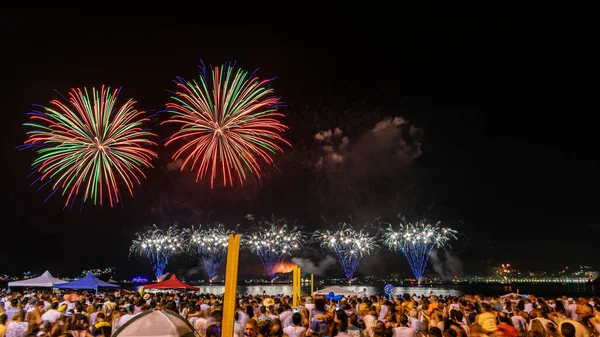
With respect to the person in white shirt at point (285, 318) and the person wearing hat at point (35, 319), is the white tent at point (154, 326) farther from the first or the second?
the person in white shirt at point (285, 318)

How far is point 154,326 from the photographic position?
503 centimetres

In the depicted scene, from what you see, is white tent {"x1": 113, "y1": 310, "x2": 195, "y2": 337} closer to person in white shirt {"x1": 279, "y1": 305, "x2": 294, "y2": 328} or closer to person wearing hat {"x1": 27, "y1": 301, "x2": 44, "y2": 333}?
person wearing hat {"x1": 27, "y1": 301, "x2": 44, "y2": 333}

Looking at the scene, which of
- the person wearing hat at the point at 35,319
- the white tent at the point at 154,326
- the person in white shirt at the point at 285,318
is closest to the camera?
the white tent at the point at 154,326

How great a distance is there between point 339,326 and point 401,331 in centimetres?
157

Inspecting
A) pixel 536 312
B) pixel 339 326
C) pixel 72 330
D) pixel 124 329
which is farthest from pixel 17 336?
pixel 536 312

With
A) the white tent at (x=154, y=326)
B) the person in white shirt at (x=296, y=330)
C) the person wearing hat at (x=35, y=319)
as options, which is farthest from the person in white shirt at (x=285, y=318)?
the white tent at (x=154, y=326)

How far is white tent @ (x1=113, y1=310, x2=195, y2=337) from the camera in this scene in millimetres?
4961

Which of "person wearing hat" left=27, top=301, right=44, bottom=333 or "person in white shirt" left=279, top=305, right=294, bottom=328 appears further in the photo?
"person in white shirt" left=279, top=305, right=294, bottom=328

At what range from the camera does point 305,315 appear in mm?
12375

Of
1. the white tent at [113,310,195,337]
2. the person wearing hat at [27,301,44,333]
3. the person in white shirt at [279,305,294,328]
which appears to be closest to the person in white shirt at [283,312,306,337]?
the person in white shirt at [279,305,294,328]

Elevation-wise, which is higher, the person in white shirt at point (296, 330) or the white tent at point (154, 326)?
the white tent at point (154, 326)

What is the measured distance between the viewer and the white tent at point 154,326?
4.96 metres

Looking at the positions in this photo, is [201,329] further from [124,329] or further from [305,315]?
[124,329]

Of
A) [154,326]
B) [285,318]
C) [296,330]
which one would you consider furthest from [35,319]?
[154,326]
